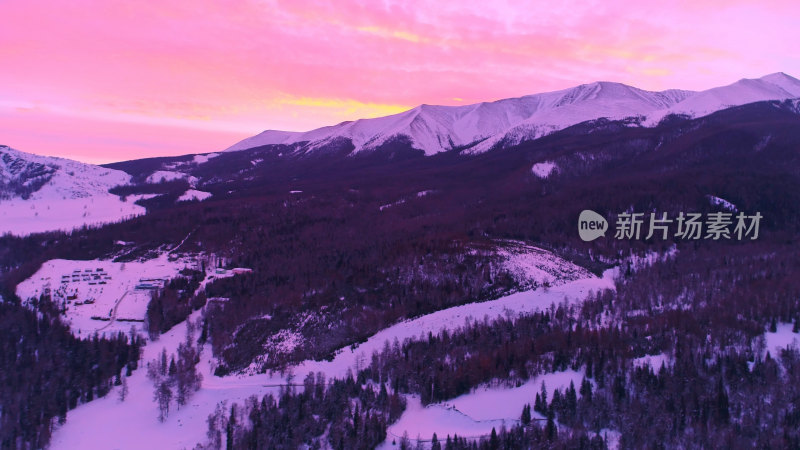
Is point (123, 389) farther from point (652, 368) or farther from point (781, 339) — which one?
point (781, 339)

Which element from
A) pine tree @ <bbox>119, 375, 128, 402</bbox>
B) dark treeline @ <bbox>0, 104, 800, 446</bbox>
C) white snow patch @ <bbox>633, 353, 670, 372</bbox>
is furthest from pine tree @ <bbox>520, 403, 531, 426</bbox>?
pine tree @ <bbox>119, 375, 128, 402</bbox>

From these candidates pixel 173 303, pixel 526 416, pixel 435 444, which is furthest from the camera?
pixel 173 303

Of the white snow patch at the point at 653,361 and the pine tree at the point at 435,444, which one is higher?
the white snow patch at the point at 653,361

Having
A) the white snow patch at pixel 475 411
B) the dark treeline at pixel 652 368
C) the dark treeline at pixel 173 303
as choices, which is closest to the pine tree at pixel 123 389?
the dark treeline at pixel 173 303

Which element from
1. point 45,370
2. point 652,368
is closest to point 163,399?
point 45,370

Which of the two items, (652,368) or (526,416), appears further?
(652,368)

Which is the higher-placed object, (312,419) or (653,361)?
(653,361)

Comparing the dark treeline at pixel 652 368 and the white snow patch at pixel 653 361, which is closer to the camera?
the dark treeline at pixel 652 368

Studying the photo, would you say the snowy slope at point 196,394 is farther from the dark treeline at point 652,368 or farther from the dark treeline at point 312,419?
the dark treeline at point 652,368

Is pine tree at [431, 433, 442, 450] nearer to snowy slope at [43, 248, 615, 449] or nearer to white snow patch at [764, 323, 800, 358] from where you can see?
snowy slope at [43, 248, 615, 449]
